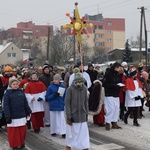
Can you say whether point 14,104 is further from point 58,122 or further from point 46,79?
point 46,79

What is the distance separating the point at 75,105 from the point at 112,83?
294 cm

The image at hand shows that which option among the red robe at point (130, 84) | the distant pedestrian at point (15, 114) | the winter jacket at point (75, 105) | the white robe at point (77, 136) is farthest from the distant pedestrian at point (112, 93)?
the distant pedestrian at point (15, 114)

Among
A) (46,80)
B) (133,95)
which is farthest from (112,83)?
(46,80)

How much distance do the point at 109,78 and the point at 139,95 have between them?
1.27 metres

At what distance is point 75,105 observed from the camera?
7.27 m

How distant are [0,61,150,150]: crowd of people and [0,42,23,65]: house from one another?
2959 inches

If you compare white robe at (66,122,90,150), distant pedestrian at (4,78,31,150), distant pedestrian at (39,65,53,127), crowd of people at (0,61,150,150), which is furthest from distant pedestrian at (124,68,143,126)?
distant pedestrian at (4,78,31,150)

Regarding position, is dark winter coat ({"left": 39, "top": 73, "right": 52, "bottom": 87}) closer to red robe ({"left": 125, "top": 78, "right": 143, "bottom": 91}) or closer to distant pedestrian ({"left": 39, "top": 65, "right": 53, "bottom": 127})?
distant pedestrian ({"left": 39, "top": 65, "right": 53, "bottom": 127})

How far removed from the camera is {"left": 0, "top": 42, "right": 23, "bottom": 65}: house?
282 feet

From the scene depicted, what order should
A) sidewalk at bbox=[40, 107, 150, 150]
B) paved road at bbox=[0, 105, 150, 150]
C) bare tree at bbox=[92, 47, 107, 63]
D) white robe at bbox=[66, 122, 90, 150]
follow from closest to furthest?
white robe at bbox=[66, 122, 90, 150]
paved road at bbox=[0, 105, 150, 150]
sidewalk at bbox=[40, 107, 150, 150]
bare tree at bbox=[92, 47, 107, 63]

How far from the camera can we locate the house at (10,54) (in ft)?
282

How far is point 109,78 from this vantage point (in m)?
9.98

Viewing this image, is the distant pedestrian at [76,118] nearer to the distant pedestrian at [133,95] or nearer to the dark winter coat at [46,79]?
the distant pedestrian at [133,95]

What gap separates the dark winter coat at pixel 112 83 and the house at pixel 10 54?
7731cm
